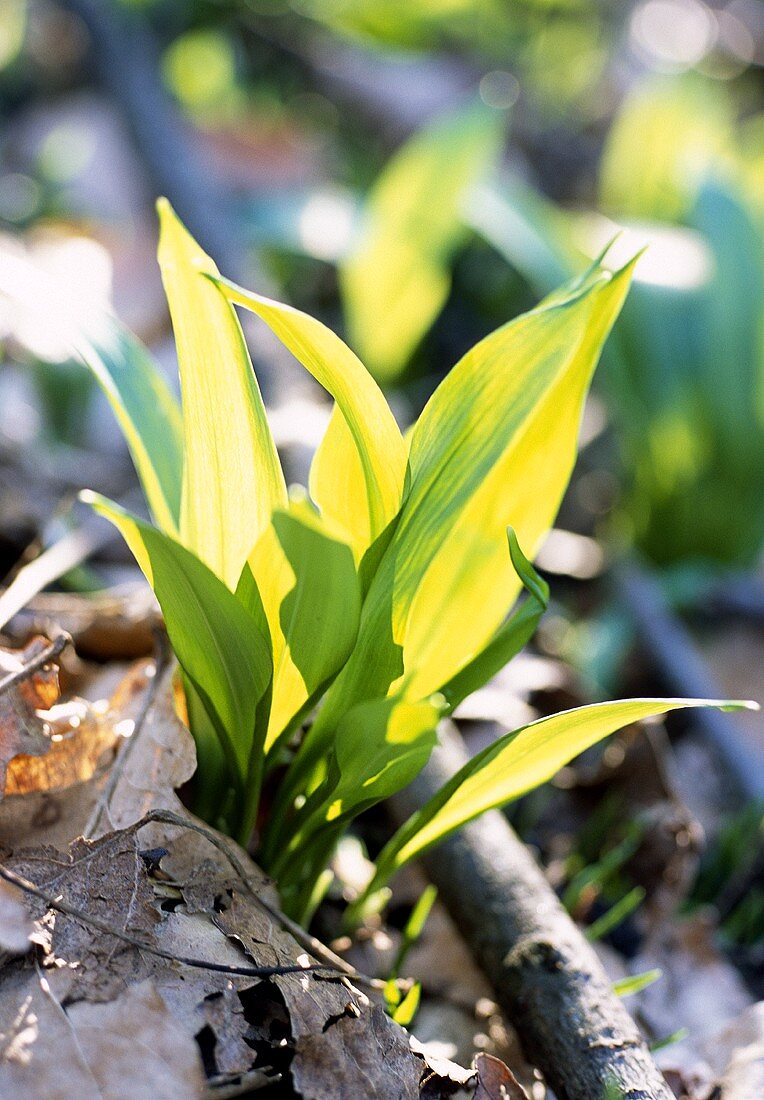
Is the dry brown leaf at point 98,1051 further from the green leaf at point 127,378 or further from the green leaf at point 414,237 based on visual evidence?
the green leaf at point 414,237

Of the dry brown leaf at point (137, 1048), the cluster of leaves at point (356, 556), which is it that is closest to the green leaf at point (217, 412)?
the cluster of leaves at point (356, 556)

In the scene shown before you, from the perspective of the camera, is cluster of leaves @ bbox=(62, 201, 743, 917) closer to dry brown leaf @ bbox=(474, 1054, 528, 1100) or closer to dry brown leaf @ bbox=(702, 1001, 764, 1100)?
dry brown leaf @ bbox=(474, 1054, 528, 1100)

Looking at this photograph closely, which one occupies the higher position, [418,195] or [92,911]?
[418,195]

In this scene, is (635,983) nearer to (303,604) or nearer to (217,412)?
(303,604)

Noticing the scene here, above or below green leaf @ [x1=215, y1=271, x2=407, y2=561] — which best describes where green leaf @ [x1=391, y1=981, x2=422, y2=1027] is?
below

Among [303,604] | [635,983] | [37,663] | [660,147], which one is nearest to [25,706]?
[37,663]

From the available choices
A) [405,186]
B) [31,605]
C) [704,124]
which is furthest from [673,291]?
[31,605]

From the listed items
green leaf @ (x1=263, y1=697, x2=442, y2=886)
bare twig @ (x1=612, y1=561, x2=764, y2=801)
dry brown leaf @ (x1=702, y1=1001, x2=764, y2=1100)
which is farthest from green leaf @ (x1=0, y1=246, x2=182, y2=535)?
bare twig @ (x1=612, y1=561, x2=764, y2=801)
